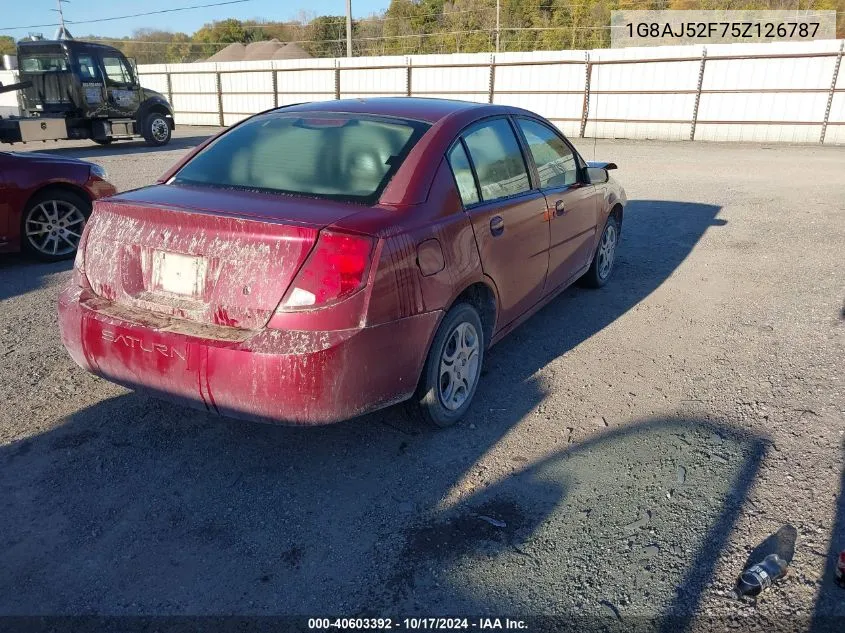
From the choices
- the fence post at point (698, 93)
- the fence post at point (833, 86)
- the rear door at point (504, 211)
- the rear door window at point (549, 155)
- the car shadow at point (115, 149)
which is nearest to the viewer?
the rear door at point (504, 211)

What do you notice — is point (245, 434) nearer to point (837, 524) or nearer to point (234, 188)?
point (234, 188)

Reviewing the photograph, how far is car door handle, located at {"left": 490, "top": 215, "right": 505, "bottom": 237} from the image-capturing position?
11.7ft

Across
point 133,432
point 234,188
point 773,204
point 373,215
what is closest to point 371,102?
point 234,188

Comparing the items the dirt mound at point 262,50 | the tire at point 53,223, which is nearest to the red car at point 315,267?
the tire at point 53,223

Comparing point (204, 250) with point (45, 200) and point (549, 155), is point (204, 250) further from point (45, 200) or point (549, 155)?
point (45, 200)

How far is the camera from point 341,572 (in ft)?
8.02

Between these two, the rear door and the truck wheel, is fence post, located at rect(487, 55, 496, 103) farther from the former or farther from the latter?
the rear door

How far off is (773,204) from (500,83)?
543 inches

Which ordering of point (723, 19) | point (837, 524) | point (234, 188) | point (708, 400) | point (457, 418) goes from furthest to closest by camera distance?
point (723, 19) < point (708, 400) < point (457, 418) < point (234, 188) < point (837, 524)

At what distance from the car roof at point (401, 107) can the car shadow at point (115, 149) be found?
1466 cm

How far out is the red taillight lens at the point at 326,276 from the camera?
2635 millimetres

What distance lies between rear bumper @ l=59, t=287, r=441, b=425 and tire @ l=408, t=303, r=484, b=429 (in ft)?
0.68

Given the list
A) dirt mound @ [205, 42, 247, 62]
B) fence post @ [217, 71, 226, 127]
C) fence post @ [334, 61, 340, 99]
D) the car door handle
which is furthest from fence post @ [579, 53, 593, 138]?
dirt mound @ [205, 42, 247, 62]

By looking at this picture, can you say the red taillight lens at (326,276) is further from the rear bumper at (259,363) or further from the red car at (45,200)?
the red car at (45,200)
